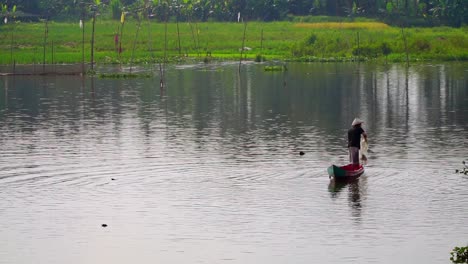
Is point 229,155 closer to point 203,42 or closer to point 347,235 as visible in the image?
point 347,235

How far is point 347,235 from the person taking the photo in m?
25.2

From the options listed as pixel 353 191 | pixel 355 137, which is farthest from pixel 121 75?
pixel 353 191

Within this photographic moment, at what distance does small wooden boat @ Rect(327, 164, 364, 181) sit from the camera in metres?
31.9

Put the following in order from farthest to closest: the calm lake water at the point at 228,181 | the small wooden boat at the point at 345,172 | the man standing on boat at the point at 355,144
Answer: the man standing on boat at the point at 355,144 → the small wooden boat at the point at 345,172 → the calm lake water at the point at 228,181

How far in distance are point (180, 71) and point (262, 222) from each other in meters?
61.7

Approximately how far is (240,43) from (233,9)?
81.2 ft

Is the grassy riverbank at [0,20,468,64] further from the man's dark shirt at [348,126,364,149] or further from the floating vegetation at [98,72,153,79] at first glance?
the man's dark shirt at [348,126,364,149]

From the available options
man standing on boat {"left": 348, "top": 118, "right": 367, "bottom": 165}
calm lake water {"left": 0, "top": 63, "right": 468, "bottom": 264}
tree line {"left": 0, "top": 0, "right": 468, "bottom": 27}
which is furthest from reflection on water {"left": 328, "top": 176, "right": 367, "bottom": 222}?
tree line {"left": 0, "top": 0, "right": 468, "bottom": 27}

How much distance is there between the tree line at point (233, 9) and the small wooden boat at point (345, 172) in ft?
318

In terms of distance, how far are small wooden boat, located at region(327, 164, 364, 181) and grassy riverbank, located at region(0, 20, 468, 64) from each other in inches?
2342

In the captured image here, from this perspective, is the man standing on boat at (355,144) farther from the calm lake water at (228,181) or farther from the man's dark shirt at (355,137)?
the calm lake water at (228,181)

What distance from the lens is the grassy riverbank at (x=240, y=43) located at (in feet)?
324

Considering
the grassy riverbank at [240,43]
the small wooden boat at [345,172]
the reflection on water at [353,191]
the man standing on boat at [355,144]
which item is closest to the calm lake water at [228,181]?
the reflection on water at [353,191]

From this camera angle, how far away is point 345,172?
32.2m
